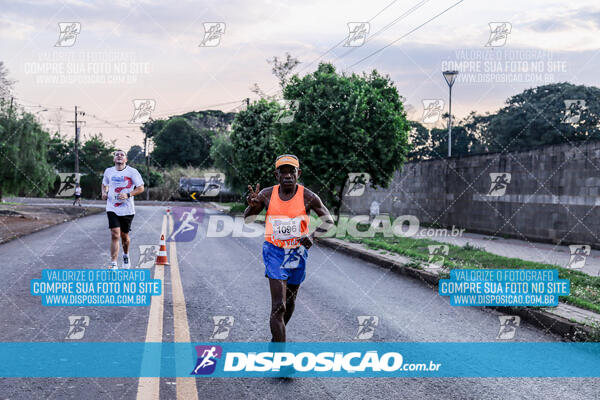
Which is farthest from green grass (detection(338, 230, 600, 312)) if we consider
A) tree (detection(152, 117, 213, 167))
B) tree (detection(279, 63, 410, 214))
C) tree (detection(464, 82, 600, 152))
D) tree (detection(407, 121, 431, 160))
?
tree (detection(152, 117, 213, 167))

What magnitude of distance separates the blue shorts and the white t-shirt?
488 cm

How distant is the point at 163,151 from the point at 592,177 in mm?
80637

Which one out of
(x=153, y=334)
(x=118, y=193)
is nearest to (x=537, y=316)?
(x=153, y=334)

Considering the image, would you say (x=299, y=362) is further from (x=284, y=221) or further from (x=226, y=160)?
(x=226, y=160)

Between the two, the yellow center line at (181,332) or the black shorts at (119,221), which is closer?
the yellow center line at (181,332)

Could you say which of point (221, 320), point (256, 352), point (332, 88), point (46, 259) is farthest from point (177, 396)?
point (332, 88)

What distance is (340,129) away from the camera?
61.5ft

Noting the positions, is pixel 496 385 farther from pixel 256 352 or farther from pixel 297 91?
pixel 297 91

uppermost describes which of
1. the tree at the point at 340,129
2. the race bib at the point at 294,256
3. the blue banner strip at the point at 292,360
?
the tree at the point at 340,129

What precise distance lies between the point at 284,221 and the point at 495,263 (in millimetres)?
7339

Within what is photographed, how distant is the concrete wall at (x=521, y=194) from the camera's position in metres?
14.3

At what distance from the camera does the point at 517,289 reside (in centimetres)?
852

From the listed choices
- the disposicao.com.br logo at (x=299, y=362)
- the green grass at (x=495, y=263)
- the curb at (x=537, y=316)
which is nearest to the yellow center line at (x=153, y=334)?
the disposicao.com.br logo at (x=299, y=362)

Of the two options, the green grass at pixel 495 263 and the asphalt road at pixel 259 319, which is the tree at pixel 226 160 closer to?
the green grass at pixel 495 263
